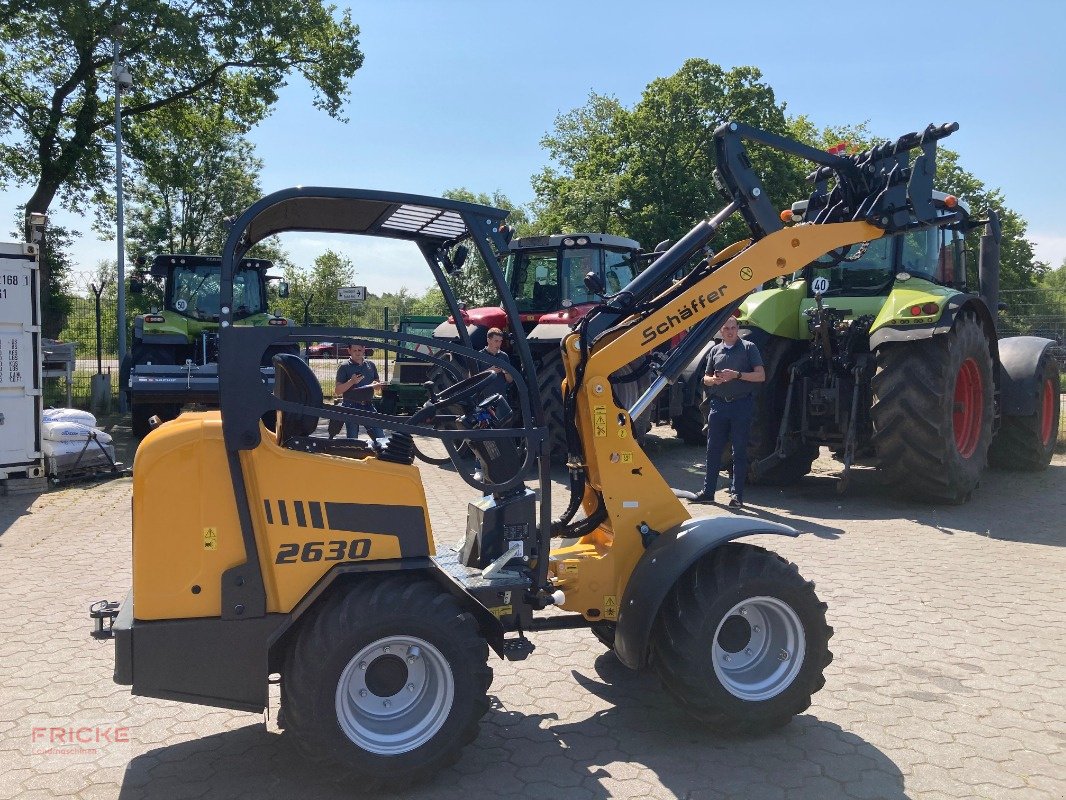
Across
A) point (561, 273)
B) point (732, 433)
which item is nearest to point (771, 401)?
point (732, 433)

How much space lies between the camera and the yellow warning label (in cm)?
407

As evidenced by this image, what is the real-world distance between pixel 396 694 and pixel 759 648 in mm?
1671

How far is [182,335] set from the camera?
13.6 metres

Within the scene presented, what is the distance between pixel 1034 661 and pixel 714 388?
13.5 ft

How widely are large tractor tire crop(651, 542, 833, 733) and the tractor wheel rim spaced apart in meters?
7.43

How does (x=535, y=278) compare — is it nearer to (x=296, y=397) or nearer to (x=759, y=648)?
(x=759, y=648)

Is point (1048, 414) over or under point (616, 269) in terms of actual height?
under

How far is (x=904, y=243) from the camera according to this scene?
358 inches

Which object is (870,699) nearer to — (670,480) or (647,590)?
(647,590)

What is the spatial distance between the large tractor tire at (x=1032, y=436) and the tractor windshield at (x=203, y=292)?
1115 cm

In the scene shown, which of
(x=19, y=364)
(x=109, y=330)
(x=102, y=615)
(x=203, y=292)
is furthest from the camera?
(x=109, y=330)

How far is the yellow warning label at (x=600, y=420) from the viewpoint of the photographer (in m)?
4.07

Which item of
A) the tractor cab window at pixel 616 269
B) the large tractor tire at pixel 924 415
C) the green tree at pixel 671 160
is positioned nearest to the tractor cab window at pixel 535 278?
the tractor cab window at pixel 616 269

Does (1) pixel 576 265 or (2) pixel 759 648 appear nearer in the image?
(2) pixel 759 648
